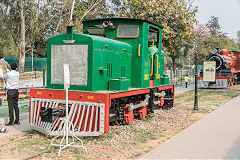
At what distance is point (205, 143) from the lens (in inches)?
253

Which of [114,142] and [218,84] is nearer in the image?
[114,142]

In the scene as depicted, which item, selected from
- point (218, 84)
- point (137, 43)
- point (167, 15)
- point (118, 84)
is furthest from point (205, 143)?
point (218, 84)

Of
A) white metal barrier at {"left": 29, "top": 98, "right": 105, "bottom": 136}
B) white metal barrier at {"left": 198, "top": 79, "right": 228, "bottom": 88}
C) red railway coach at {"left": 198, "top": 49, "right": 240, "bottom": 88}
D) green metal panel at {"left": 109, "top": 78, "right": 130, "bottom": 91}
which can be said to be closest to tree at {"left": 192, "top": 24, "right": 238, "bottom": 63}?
red railway coach at {"left": 198, "top": 49, "right": 240, "bottom": 88}

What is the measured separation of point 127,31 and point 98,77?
228 cm

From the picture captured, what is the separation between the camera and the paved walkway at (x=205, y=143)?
5.47 m

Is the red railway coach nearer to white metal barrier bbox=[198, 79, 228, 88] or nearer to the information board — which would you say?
white metal barrier bbox=[198, 79, 228, 88]

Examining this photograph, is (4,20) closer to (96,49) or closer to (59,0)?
(59,0)

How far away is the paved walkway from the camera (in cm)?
547

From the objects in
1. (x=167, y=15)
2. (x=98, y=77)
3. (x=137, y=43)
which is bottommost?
(x=98, y=77)

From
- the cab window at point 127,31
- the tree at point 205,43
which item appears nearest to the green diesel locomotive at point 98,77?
the cab window at point 127,31

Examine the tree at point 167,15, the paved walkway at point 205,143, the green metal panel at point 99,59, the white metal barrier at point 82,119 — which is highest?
the tree at point 167,15

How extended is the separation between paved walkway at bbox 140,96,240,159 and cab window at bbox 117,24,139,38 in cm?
333

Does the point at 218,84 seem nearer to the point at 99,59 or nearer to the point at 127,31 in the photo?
the point at 127,31

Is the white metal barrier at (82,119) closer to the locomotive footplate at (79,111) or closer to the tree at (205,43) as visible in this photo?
the locomotive footplate at (79,111)
